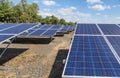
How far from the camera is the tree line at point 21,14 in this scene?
91.8 metres

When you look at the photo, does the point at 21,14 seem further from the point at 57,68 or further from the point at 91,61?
the point at 91,61

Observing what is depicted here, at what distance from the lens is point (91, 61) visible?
13.8 m

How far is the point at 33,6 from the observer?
370 feet

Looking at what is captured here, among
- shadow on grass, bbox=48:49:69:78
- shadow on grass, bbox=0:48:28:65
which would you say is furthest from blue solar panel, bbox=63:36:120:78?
shadow on grass, bbox=0:48:28:65

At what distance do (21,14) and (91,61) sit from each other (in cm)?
8838

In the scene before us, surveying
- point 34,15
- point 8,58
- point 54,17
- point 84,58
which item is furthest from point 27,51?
point 34,15

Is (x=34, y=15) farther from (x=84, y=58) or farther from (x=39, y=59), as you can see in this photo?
(x=84, y=58)

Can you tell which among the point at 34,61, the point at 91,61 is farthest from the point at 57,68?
the point at 91,61

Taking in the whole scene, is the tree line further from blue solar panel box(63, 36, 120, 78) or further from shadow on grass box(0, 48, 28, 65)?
blue solar panel box(63, 36, 120, 78)

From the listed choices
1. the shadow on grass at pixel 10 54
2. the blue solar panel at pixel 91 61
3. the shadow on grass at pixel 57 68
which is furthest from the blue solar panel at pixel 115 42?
the shadow on grass at pixel 10 54

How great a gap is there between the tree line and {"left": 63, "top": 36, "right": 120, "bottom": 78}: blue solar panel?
250 feet

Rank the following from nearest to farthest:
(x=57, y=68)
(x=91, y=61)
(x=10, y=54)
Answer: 1. (x=91, y=61)
2. (x=57, y=68)
3. (x=10, y=54)

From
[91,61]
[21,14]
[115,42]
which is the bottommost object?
[21,14]

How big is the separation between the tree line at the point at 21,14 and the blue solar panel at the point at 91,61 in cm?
7606
